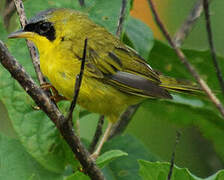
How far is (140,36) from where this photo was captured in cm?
384

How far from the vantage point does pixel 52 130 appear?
323 cm

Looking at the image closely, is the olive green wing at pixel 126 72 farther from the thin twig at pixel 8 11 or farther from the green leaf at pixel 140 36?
the thin twig at pixel 8 11

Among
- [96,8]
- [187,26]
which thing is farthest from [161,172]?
[187,26]

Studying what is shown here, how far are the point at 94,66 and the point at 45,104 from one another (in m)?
1.34

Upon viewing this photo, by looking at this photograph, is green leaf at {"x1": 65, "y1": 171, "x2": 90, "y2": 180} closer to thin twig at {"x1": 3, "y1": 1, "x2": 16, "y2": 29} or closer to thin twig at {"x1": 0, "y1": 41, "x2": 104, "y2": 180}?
thin twig at {"x1": 0, "y1": 41, "x2": 104, "y2": 180}

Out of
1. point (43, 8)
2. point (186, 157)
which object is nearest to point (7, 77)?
point (43, 8)

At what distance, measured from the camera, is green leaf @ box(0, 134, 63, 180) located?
3.23 m

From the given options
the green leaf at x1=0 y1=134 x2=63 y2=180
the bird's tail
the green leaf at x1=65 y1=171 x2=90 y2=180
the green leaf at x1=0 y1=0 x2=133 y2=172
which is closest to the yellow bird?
the bird's tail

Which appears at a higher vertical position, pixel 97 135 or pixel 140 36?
pixel 140 36

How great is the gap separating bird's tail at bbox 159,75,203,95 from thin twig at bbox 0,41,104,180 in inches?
57.2

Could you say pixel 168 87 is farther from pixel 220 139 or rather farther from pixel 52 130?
pixel 52 130

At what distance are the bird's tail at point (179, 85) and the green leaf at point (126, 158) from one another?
0.44m

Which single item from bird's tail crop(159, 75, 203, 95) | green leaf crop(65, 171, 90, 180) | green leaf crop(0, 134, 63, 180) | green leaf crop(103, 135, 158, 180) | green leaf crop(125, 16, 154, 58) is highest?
green leaf crop(125, 16, 154, 58)

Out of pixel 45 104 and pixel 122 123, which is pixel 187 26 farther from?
pixel 45 104
